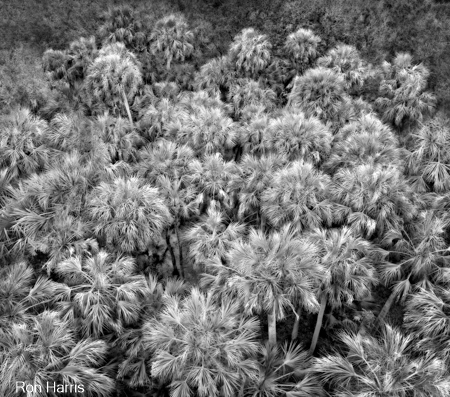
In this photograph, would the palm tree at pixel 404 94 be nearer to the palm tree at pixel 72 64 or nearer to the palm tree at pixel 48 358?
the palm tree at pixel 72 64

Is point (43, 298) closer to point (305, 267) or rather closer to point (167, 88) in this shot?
point (305, 267)

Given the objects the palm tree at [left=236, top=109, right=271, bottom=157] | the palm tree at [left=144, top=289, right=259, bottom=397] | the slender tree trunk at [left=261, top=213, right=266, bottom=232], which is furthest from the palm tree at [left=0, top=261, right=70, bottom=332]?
the palm tree at [left=236, top=109, right=271, bottom=157]

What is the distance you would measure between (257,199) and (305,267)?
13.8 feet

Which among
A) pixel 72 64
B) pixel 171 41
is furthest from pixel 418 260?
pixel 72 64

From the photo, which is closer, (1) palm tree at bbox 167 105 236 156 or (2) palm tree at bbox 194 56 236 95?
(1) palm tree at bbox 167 105 236 156

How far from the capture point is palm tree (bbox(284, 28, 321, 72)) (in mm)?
19969

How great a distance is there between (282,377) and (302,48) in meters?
16.4

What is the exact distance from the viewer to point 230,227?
12891 mm

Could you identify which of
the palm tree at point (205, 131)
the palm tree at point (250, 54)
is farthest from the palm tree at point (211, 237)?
the palm tree at point (250, 54)

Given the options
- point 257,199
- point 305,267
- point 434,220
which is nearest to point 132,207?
point 257,199

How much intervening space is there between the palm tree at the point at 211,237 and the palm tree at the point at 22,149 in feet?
25.4

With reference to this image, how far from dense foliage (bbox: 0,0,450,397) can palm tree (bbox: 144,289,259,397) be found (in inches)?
1.8

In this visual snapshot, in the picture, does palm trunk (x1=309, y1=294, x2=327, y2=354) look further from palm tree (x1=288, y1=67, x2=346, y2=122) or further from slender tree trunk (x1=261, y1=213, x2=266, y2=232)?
palm tree (x1=288, y1=67, x2=346, y2=122)

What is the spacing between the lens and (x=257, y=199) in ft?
44.7
